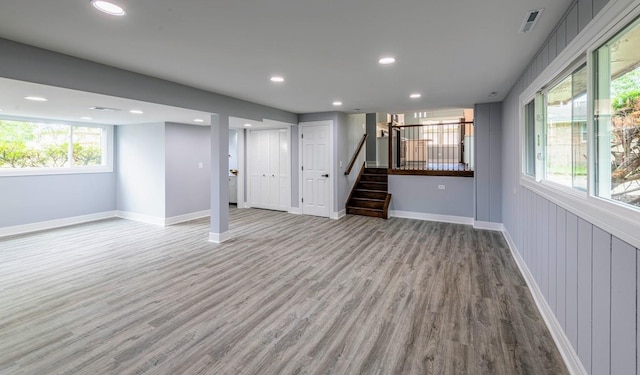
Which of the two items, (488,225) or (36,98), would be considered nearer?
(36,98)

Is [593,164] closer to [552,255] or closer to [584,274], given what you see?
[584,274]

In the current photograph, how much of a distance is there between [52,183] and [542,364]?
815 centimetres

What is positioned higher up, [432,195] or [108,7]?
[108,7]

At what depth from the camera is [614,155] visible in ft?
5.37

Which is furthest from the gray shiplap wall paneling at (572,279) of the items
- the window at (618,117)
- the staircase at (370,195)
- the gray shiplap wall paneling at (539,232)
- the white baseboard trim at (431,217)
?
the staircase at (370,195)

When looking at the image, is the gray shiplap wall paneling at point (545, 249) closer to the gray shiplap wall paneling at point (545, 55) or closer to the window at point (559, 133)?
the window at point (559, 133)

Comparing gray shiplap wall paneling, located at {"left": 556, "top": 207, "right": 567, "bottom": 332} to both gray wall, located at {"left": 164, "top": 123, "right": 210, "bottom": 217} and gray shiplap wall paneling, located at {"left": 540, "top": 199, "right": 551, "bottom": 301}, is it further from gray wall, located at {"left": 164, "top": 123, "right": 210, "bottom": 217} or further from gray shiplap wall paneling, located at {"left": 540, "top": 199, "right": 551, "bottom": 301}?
gray wall, located at {"left": 164, "top": 123, "right": 210, "bottom": 217}

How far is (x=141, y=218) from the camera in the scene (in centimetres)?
678

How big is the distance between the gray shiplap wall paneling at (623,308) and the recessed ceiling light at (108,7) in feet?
10.7

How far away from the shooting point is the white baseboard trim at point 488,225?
577 centimetres

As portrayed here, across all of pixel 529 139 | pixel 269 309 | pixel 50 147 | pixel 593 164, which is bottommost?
pixel 269 309

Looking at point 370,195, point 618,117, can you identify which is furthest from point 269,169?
point 618,117

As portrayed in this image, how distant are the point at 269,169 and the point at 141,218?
10.4 feet

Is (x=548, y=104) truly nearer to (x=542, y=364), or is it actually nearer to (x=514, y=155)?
(x=514, y=155)
